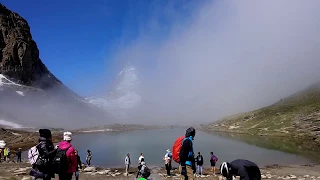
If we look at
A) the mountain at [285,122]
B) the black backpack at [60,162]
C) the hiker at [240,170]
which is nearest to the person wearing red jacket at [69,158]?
the black backpack at [60,162]

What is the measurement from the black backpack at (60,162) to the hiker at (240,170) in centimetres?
563

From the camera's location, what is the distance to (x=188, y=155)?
42.8 feet

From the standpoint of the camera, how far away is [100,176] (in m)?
35.1

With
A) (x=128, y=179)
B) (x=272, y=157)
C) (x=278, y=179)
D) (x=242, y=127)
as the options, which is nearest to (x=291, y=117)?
(x=242, y=127)

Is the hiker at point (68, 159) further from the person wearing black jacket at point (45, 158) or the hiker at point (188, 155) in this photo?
the hiker at point (188, 155)

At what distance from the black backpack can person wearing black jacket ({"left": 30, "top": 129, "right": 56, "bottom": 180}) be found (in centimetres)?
20

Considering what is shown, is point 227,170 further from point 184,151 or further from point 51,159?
point 51,159

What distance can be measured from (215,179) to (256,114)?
149 meters

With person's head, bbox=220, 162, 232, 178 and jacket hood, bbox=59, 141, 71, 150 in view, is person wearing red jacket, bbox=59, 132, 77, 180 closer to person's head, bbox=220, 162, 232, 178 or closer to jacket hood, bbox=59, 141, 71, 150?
jacket hood, bbox=59, 141, 71, 150

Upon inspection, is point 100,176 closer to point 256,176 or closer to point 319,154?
point 256,176

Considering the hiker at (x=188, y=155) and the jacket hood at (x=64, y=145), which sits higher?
the jacket hood at (x=64, y=145)

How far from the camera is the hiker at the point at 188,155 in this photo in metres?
12.9

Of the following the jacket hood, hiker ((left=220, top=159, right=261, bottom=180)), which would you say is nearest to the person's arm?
hiker ((left=220, top=159, right=261, bottom=180))

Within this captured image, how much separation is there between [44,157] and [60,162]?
0.61m
